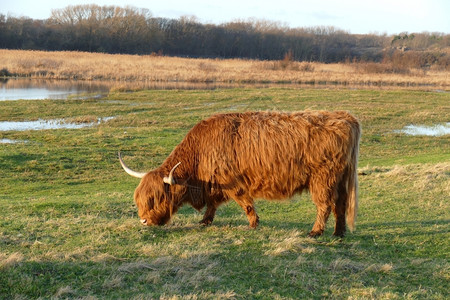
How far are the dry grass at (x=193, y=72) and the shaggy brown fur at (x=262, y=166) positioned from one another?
4054 centimetres

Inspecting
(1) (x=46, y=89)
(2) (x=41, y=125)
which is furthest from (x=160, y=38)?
(2) (x=41, y=125)

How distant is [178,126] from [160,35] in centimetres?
8186

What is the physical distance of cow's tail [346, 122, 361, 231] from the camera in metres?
7.02

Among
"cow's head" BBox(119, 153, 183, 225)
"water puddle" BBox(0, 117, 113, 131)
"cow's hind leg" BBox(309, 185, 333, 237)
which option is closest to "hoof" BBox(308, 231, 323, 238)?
"cow's hind leg" BBox(309, 185, 333, 237)

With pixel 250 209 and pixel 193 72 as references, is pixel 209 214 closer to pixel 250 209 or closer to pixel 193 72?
pixel 250 209

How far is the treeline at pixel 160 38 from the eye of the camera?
284 feet

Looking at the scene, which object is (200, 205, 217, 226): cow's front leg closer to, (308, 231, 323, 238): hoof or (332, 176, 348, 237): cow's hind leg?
(308, 231, 323, 238): hoof

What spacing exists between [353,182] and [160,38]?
96.8 m

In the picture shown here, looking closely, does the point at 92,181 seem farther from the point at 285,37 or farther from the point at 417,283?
the point at 285,37

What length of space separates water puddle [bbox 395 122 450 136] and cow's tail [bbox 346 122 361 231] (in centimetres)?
1707

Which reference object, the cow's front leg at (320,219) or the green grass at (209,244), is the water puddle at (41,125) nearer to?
the green grass at (209,244)

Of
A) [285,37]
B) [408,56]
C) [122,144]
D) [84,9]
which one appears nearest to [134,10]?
[84,9]

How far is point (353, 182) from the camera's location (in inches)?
279

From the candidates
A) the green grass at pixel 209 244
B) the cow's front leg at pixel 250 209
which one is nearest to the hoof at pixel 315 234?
the green grass at pixel 209 244
